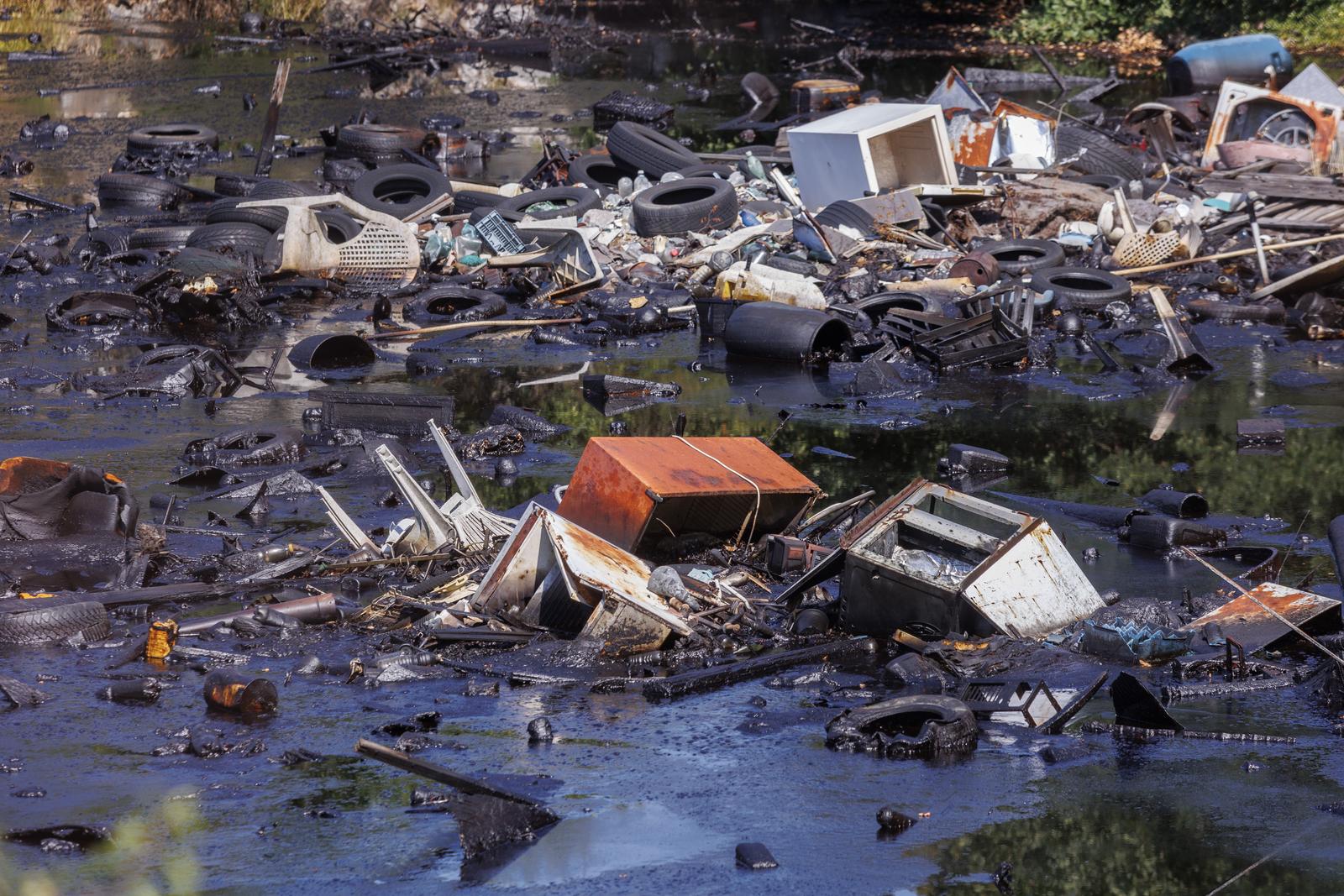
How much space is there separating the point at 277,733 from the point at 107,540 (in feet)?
7.69

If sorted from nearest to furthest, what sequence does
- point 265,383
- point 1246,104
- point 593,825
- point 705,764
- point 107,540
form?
point 593,825
point 705,764
point 107,540
point 265,383
point 1246,104

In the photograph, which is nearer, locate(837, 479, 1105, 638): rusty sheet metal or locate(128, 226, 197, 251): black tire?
locate(837, 479, 1105, 638): rusty sheet metal

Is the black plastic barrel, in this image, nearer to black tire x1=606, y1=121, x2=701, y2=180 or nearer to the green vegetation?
black tire x1=606, y1=121, x2=701, y2=180

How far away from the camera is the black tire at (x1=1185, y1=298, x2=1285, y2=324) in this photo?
12.3 meters

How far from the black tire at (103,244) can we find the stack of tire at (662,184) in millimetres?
4903

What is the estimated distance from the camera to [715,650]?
648 centimetres

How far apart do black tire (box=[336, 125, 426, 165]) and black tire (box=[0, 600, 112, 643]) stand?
45.8ft

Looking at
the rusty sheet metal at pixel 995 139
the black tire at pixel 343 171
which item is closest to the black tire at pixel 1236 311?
the rusty sheet metal at pixel 995 139

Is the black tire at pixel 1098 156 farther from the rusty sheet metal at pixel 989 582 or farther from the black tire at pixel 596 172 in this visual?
the rusty sheet metal at pixel 989 582

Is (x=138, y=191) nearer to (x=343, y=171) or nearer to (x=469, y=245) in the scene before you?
(x=343, y=171)

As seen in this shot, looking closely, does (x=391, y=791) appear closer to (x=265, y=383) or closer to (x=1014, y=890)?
(x=1014, y=890)

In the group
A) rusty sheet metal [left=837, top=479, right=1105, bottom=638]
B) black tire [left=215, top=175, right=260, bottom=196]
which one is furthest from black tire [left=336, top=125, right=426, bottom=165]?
rusty sheet metal [left=837, top=479, right=1105, bottom=638]

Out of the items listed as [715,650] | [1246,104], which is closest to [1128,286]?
[1246,104]

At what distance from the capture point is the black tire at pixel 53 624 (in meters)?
6.55
